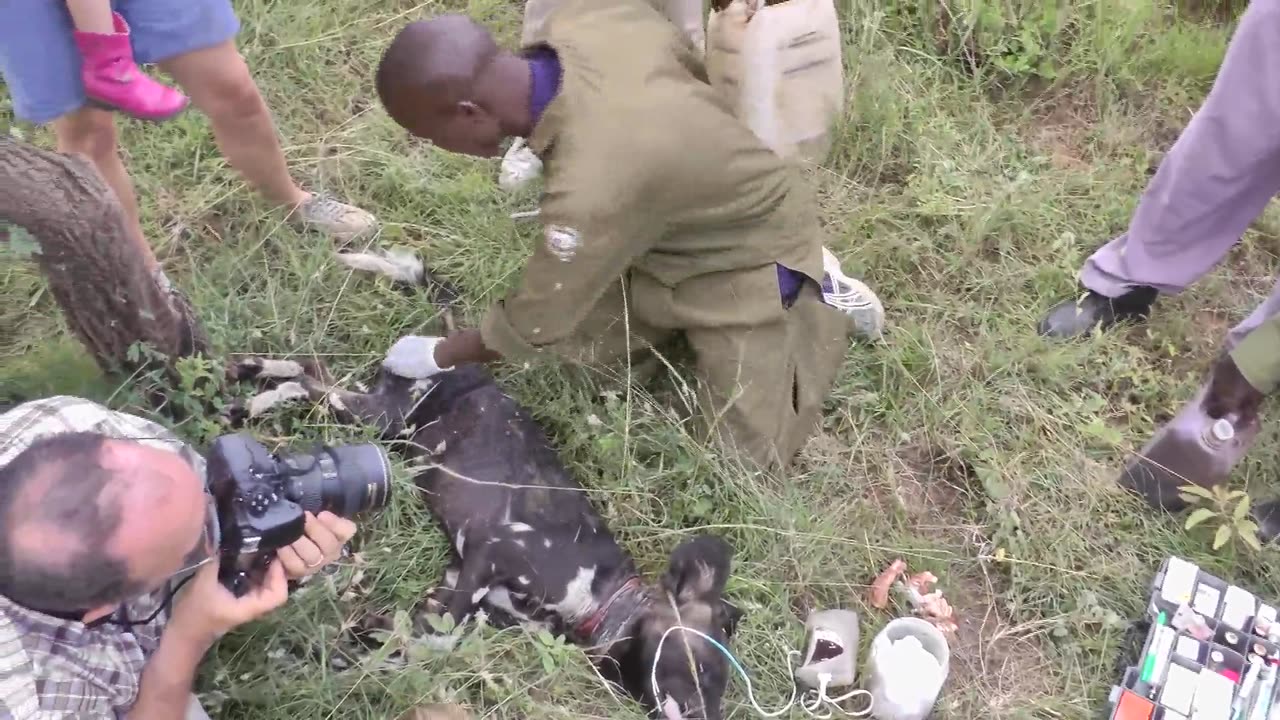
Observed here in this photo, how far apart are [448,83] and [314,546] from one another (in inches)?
37.4

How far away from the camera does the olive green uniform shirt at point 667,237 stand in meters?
1.91

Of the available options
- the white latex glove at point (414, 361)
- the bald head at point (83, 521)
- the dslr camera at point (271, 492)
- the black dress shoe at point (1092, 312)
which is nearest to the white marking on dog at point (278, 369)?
the white latex glove at point (414, 361)

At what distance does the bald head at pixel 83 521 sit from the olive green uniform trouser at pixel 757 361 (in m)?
1.17

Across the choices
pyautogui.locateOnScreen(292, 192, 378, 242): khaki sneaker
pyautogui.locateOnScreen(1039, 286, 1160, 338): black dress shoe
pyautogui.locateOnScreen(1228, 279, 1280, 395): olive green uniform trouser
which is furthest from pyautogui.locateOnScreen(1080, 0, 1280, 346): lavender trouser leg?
pyautogui.locateOnScreen(292, 192, 378, 242): khaki sneaker

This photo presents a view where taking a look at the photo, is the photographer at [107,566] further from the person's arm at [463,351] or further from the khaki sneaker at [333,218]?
the khaki sneaker at [333,218]

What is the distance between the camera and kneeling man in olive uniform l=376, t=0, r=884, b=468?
6.18 ft

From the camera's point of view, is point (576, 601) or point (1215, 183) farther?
point (1215, 183)

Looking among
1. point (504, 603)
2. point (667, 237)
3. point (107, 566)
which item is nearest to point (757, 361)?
point (667, 237)

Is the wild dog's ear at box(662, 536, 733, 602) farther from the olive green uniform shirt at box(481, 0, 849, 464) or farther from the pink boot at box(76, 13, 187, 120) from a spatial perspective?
the pink boot at box(76, 13, 187, 120)

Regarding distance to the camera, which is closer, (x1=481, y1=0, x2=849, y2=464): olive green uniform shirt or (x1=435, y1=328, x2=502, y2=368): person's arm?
(x1=481, y1=0, x2=849, y2=464): olive green uniform shirt

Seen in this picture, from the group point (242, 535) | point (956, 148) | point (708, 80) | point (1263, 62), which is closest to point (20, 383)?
point (242, 535)

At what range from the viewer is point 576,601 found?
2070 millimetres

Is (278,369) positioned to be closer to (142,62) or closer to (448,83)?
(142,62)

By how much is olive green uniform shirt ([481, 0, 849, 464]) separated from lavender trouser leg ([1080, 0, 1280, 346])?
0.92 metres
